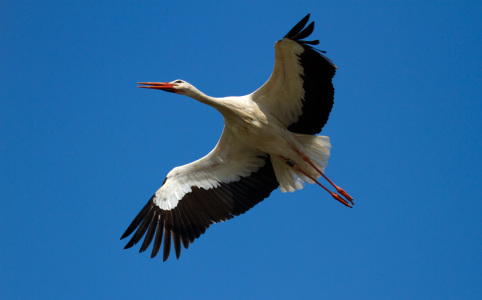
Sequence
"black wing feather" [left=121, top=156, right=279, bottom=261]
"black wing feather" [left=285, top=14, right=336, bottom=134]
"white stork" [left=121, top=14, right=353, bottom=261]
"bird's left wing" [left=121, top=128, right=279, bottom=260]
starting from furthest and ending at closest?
"bird's left wing" [left=121, top=128, right=279, bottom=260], "black wing feather" [left=121, top=156, right=279, bottom=261], "white stork" [left=121, top=14, right=353, bottom=261], "black wing feather" [left=285, top=14, right=336, bottom=134]

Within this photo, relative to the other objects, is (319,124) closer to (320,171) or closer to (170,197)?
(320,171)

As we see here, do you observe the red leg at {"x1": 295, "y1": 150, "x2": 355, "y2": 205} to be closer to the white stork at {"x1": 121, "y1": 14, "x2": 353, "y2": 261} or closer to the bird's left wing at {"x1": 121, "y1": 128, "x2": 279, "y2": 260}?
the white stork at {"x1": 121, "y1": 14, "x2": 353, "y2": 261}

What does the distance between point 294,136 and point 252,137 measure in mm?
620

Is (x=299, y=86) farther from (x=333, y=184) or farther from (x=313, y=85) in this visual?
(x=333, y=184)

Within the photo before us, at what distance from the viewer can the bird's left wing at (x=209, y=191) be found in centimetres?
810

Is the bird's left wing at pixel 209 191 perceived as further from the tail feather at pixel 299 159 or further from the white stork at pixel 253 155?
the tail feather at pixel 299 159

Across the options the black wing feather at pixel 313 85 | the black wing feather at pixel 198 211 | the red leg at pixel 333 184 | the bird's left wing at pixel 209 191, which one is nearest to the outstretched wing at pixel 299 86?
the black wing feather at pixel 313 85

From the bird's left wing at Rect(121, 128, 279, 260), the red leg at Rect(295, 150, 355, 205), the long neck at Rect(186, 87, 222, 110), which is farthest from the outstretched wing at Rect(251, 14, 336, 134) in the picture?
the bird's left wing at Rect(121, 128, 279, 260)

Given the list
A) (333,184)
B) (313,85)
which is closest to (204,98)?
(313,85)

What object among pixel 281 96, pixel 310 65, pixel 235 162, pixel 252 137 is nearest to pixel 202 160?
pixel 235 162

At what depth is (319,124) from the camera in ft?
26.3

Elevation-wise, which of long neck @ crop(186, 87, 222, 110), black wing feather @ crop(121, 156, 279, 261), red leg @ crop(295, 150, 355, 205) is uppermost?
long neck @ crop(186, 87, 222, 110)

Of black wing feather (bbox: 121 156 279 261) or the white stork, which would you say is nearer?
the white stork

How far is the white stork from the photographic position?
759cm
